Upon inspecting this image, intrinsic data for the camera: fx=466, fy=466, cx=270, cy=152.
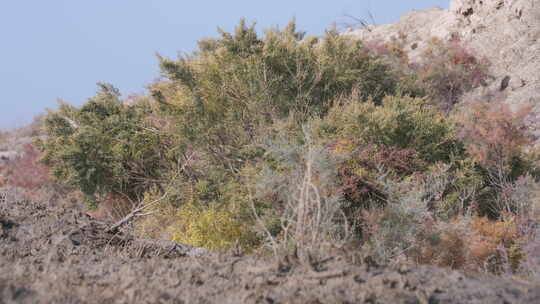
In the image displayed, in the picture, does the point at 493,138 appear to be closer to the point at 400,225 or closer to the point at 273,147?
the point at 400,225

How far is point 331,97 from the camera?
13820 mm

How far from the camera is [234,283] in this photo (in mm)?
2936

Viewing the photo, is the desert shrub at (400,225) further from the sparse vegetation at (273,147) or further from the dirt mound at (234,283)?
the dirt mound at (234,283)

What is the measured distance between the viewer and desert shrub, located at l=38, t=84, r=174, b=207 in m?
11.8

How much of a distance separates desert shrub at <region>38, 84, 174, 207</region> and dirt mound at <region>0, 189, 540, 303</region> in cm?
835

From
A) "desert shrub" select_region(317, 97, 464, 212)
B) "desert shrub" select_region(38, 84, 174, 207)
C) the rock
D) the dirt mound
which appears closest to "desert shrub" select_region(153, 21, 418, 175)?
"desert shrub" select_region(38, 84, 174, 207)

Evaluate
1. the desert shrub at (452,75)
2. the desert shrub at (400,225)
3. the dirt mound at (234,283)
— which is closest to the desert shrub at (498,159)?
the desert shrub at (400,225)

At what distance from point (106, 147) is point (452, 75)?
1562 centimetres

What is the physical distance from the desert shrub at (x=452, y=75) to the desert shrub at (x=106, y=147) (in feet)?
41.2

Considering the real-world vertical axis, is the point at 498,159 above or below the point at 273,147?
below

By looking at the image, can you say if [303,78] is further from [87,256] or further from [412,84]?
[87,256]

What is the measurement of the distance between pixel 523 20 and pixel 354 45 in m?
11.1

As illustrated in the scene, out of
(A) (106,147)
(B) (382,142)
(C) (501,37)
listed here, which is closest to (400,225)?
(B) (382,142)

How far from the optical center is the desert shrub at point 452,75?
67.5ft
